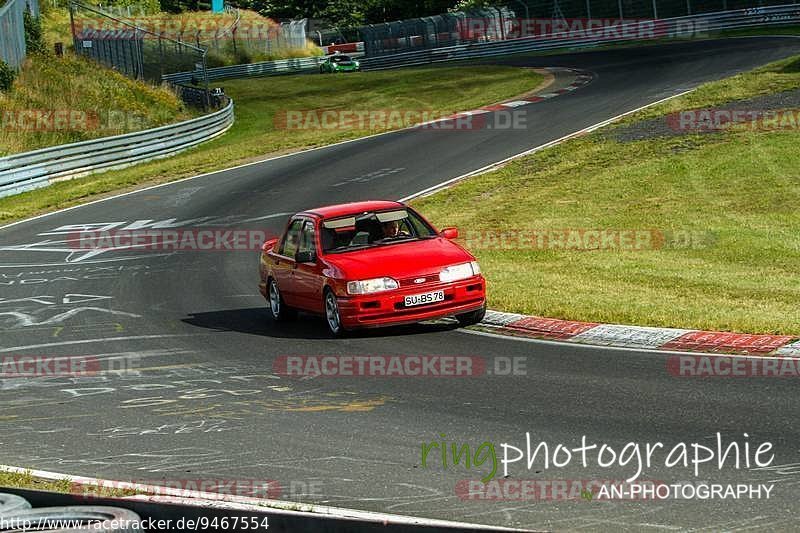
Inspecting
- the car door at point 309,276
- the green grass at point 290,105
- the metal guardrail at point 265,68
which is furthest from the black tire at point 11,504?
the metal guardrail at point 265,68

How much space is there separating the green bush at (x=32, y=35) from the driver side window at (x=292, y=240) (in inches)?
1338

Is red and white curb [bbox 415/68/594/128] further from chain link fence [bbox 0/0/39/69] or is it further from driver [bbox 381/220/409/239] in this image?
driver [bbox 381/220/409/239]

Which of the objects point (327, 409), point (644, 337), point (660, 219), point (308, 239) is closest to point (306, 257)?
point (308, 239)

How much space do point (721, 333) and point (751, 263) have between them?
5.73 m

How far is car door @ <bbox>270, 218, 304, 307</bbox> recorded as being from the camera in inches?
599

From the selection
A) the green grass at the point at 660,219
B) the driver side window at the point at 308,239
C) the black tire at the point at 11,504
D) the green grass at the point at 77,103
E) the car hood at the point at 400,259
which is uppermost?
the green grass at the point at 77,103

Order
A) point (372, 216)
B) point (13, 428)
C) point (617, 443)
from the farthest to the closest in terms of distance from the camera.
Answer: point (372, 216) < point (13, 428) < point (617, 443)

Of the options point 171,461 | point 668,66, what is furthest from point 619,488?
point 668,66

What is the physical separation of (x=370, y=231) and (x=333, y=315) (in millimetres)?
1435

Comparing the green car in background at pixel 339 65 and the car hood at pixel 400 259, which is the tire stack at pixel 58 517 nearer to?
the car hood at pixel 400 259

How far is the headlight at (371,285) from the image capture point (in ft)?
44.4

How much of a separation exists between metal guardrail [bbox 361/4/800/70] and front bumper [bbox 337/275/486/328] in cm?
4849

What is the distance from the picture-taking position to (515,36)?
234 feet

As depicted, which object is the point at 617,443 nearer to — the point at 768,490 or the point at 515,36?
the point at 768,490
